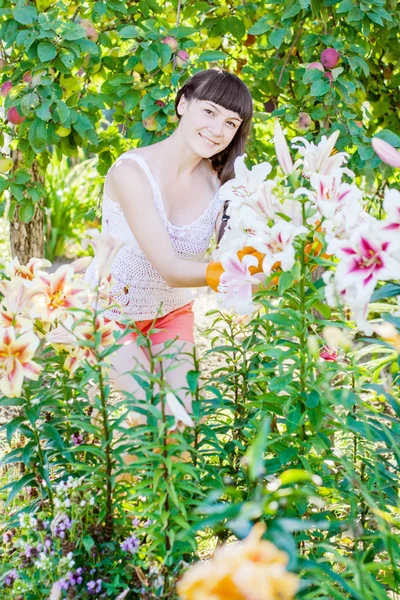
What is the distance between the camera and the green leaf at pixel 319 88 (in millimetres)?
2053

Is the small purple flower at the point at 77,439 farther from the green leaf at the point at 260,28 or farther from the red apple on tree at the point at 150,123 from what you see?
the green leaf at the point at 260,28

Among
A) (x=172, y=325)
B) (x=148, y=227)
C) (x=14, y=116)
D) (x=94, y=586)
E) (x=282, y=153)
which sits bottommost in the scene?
(x=172, y=325)

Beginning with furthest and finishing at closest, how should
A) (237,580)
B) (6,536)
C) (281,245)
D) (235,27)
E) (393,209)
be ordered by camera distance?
(235,27), (6,536), (281,245), (393,209), (237,580)

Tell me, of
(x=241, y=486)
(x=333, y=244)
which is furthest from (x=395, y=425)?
(x=333, y=244)

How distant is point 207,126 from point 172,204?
0.26 metres

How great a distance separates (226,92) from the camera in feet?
6.96

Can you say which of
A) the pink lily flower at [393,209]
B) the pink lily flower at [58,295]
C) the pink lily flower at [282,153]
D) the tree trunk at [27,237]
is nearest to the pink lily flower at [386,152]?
the pink lily flower at [393,209]

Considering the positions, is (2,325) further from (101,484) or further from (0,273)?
(101,484)

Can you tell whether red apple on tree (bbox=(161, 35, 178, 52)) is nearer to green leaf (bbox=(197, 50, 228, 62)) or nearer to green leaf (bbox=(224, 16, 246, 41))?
green leaf (bbox=(197, 50, 228, 62))

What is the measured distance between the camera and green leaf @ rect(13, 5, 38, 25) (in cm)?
196

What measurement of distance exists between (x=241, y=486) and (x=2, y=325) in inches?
24.6

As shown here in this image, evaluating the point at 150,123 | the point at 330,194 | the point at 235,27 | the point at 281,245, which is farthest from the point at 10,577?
the point at 235,27

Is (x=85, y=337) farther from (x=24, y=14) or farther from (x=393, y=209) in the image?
(x=24, y=14)

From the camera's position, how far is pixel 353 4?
80.9 inches
